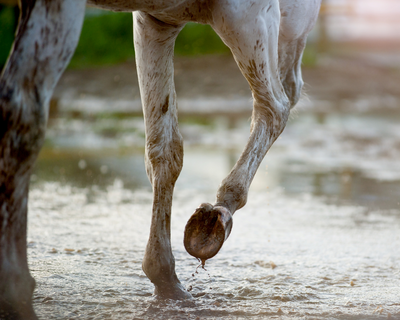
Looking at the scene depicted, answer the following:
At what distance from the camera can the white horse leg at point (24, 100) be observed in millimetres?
1940

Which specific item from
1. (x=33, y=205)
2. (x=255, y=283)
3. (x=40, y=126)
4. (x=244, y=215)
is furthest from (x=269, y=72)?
(x=33, y=205)

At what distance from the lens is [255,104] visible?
9.59 ft

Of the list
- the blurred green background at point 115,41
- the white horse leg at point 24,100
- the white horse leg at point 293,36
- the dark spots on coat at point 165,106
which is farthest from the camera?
the blurred green background at point 115,41

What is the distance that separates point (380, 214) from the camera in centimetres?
424

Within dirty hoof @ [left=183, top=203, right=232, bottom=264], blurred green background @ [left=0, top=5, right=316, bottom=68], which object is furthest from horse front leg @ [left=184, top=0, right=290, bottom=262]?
blurred green background @ [left=0, top=5, right=316, bottom=68]

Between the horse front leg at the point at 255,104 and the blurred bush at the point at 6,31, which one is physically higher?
the blurred bush at the point at 6,31

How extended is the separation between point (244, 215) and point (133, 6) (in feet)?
7.55

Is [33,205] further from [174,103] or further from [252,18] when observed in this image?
[252,18]

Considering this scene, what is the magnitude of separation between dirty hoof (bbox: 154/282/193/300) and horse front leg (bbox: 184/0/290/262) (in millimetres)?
295

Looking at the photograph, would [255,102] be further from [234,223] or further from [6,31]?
[6,31]

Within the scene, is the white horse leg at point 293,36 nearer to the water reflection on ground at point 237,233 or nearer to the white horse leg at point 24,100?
the water reflection on ground at point 237,233

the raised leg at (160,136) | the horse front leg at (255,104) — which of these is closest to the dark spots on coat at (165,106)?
the raised leg at (160,136)

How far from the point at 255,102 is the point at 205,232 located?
2.74 ft

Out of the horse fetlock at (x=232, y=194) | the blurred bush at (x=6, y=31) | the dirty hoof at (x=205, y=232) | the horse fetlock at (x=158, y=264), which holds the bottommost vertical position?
the horse fetlock at (x=158, y=264)
